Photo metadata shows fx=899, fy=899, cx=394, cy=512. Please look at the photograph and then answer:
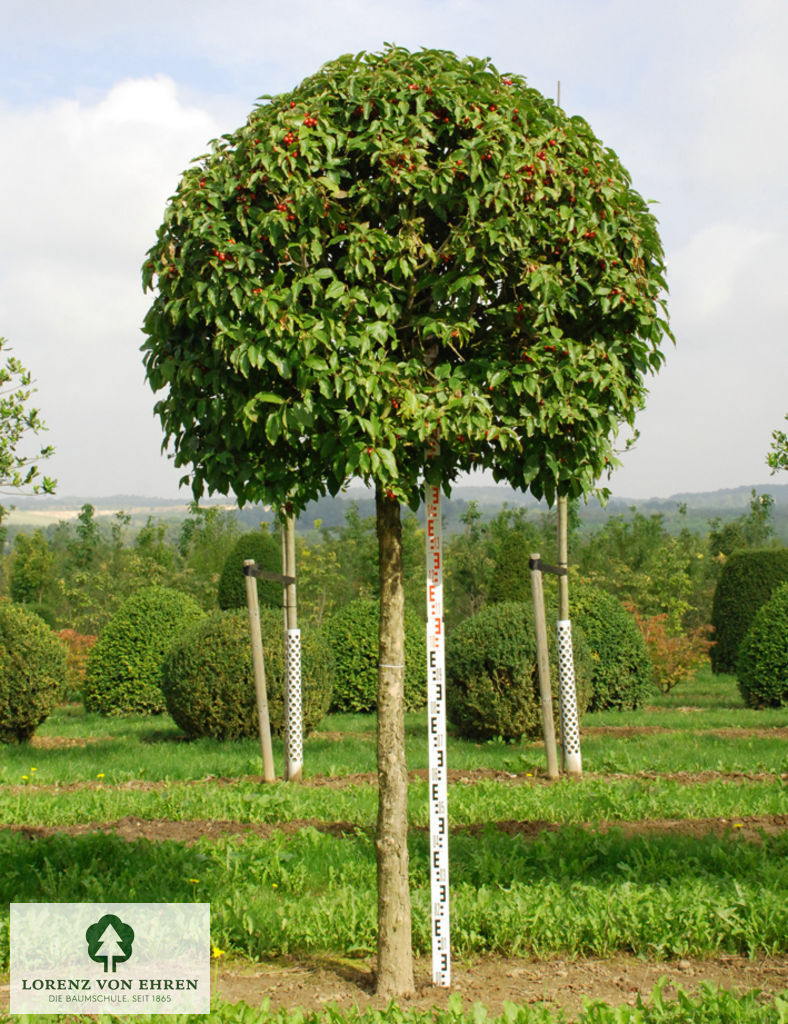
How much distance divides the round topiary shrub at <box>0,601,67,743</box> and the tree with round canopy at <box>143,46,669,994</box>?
9.13 meters

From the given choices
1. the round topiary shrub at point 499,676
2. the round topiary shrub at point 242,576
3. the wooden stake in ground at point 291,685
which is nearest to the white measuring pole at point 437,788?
the wooden stake in ground at point 291,685

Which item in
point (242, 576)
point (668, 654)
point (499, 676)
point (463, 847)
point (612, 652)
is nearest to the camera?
point (463, 847)

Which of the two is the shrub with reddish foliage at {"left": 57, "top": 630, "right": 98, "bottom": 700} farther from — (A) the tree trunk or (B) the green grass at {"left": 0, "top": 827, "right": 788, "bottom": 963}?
(A) the tree trunk

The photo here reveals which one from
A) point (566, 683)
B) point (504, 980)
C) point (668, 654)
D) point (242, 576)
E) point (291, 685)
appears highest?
point (242, 576)

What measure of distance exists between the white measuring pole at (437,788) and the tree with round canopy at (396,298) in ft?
0.51

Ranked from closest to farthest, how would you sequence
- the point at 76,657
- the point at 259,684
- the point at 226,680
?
the point at 259,684 → the point at 226,680 → the point at 76,657

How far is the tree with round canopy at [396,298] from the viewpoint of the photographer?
3531 mm

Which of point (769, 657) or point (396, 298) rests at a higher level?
point (396, 298)

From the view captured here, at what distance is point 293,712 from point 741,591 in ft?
42.7

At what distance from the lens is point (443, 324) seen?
3.65 metres

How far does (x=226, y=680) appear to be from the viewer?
11.6m

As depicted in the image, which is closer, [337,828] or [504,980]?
[504,980]

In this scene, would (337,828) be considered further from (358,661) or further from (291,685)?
(358,661)

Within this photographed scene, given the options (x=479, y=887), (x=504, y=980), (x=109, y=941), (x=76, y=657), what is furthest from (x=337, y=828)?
(x=76, y=657)
